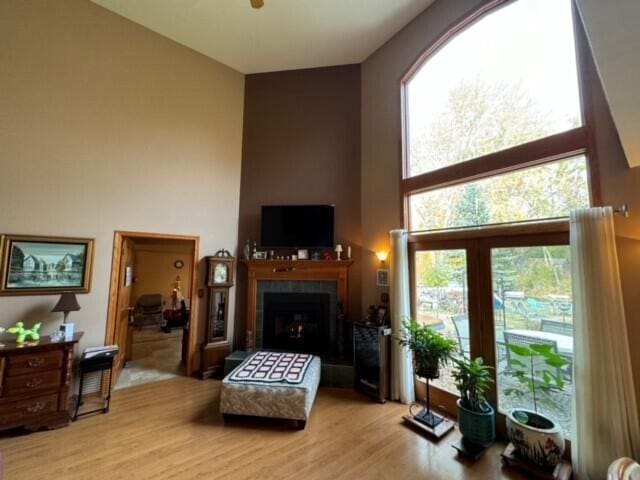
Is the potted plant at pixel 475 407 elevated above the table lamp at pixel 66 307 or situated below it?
below

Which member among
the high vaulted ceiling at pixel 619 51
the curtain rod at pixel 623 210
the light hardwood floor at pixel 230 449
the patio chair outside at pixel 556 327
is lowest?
the light hardwood floor at pixel 230 449

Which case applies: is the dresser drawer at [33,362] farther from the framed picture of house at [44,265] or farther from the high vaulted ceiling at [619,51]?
the high vaulted ceiling at [619,51]

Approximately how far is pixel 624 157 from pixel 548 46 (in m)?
1.54

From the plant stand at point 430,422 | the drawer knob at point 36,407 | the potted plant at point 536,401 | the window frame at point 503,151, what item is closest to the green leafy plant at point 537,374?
the potted plant at point 536,401

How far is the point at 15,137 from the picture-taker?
329cm

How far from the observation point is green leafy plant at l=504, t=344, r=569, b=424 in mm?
2549

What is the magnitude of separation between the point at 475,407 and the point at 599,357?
3.74 ft

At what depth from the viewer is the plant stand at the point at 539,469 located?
7.35ft

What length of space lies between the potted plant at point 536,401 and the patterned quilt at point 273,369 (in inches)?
85.3

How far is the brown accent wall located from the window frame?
0.91 metres

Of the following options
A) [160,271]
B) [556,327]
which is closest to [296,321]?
[556,327]

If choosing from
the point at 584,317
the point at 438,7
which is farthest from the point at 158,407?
the point at 438,7

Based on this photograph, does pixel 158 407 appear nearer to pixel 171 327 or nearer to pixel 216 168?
pixel 216 168

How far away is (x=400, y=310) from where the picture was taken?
3701 millimetres
